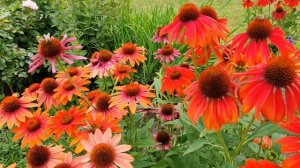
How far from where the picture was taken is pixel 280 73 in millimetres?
833

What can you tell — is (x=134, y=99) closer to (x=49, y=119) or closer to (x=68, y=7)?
(x=49, y=119)

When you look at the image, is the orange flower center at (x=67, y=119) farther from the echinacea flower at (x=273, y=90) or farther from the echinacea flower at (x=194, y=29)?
the echinacea flower at (x=273, y=90)

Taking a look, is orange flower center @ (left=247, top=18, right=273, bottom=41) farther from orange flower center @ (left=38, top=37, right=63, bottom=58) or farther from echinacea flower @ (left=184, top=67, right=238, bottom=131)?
orange flower center @ (left=38, top=37, right=63, bottom=58)

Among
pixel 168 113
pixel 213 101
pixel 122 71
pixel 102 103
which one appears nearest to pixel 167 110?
pixel 168 113

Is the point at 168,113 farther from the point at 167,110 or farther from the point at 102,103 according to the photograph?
the point at 102,103

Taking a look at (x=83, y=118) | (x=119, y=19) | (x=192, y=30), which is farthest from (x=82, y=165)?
(x=119, y=19)

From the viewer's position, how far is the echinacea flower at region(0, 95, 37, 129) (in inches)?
53.0

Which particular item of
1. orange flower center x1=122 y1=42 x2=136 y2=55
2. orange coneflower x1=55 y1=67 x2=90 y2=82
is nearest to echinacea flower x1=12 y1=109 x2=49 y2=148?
orange coneflower x1=55 y1=67 x2=90 y2=82

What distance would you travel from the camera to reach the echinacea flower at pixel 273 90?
793 mm

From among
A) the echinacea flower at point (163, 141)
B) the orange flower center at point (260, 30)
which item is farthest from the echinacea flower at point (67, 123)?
the orange flower center at point (260, 30)

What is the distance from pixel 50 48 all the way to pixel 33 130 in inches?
10.8

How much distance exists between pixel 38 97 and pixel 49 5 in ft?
7.10

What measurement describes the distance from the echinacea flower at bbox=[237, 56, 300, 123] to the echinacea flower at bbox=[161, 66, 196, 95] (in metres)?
0.52

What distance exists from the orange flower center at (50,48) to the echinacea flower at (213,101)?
19.7 inches
